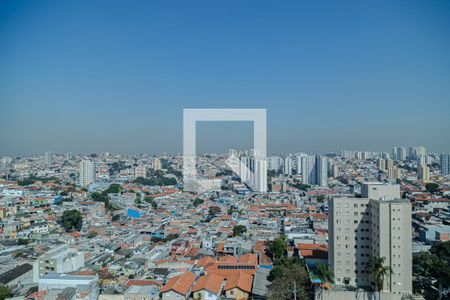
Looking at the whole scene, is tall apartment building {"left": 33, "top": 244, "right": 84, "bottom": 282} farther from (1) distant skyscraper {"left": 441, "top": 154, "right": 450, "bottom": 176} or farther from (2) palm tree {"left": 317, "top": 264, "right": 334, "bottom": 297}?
(1) distant skyscraper {"left": 441, "top": 154, "right": 450, "bottom": 176}

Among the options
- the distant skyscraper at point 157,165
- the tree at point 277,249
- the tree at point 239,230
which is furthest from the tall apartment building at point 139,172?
the tree at point 277,249

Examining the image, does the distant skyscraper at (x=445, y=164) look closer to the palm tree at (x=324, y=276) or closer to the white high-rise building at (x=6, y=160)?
the palm tree at (x=324, y=276)

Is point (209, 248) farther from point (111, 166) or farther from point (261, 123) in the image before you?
point (111, 166)

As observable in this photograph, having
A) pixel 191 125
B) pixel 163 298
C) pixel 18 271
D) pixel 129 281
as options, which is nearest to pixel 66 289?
pixel 129 281

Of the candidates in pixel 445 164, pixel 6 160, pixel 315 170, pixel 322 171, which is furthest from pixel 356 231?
pixel 6 160

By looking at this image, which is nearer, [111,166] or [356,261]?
[356,261]

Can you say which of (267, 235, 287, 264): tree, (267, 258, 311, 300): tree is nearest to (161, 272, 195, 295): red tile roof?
(267, 258, 311, 300): tree
